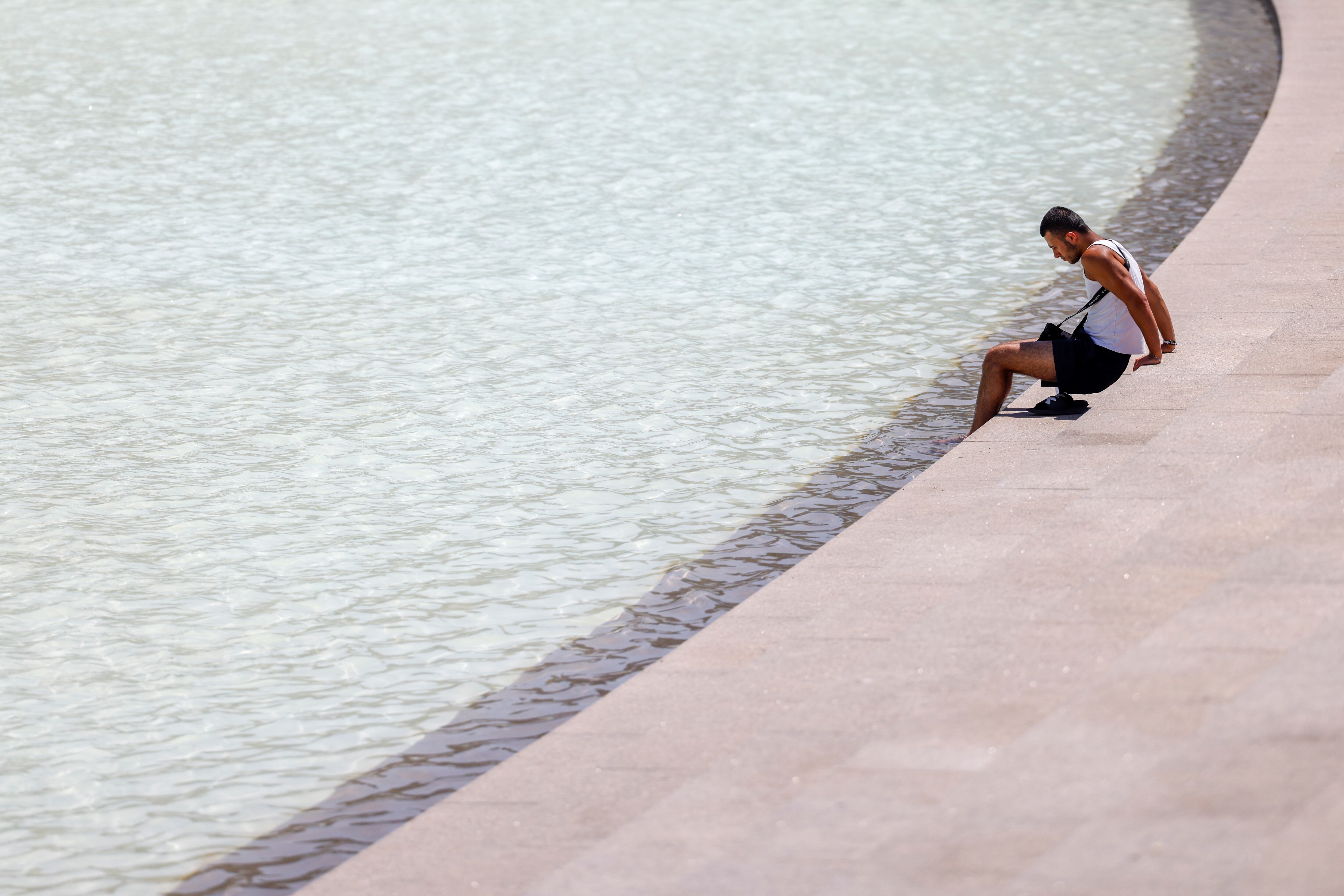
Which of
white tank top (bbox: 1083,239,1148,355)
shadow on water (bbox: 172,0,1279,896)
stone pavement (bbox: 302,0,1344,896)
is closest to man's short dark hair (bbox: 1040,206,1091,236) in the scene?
white tank top (bbox: 1083,239,1148,355)

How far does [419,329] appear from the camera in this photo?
8.87 meters

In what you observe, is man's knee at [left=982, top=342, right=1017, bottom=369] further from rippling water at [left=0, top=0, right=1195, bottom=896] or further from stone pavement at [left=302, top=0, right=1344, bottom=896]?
rippling water at [left=0, top=0, right=1195, bottom=896]

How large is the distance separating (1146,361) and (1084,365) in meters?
0.43

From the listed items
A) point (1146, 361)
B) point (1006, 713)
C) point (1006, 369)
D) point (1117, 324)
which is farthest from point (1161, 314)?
point (1006, 713)

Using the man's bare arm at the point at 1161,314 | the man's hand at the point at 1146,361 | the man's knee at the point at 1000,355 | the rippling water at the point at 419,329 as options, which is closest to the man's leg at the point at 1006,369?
the man's knee at the point at 1000,355

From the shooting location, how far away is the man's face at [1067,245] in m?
6.41

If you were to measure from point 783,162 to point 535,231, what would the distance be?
8.44 ft

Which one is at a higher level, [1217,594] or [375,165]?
[375,165]

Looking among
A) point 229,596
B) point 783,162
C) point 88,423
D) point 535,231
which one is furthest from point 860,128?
point 229,596

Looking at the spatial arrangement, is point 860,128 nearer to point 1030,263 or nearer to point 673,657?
point 1030,263

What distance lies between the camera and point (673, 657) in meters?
4.65

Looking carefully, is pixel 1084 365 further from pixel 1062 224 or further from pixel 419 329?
pixel 419 329

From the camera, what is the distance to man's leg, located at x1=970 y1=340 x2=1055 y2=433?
6.51 m

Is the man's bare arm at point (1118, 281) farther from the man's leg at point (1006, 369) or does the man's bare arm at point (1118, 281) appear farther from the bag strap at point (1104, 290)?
the man's leg at point (1006, 369)
